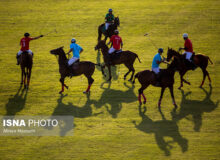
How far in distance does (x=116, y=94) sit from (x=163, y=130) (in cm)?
451

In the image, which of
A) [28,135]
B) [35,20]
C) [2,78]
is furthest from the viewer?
[35,20]

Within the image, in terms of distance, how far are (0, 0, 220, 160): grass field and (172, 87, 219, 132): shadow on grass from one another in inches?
2.0

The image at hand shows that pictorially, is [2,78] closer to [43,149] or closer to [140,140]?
[43,149]

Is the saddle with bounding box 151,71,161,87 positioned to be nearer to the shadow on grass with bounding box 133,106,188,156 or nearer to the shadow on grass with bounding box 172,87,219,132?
the shadow on grass with bounding box 133,106,188,156

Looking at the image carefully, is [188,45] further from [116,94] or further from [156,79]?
[116,94]

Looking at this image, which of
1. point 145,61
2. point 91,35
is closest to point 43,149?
point 145,61

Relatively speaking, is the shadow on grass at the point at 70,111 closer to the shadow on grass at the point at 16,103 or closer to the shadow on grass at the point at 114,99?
the shadow on grass at the point at 114,99

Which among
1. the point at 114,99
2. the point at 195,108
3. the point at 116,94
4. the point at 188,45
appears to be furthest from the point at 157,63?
the point at 116,94

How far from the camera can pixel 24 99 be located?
19734mm

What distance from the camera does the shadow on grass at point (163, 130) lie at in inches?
607

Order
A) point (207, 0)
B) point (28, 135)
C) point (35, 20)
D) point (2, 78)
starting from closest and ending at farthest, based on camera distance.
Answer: point (28, 135) < point (2, 78) < point (35, 20) < point (207, 0)

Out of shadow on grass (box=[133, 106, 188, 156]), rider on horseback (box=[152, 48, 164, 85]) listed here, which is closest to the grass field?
shadow on grass (box=[133, 106, 188, 156])

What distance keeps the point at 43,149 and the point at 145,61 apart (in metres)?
11.3

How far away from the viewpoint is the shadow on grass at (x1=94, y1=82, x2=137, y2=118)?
18609mm
